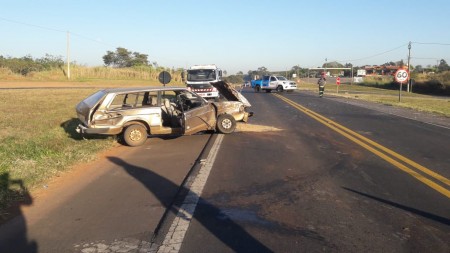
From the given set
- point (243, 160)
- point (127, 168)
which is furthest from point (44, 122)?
point (243, 160)

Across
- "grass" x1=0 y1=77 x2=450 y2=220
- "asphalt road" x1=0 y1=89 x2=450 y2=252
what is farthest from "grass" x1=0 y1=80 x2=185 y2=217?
"asphalt road" x1=0 y1=89 x2=450 y2=252

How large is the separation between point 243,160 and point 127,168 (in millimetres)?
2290

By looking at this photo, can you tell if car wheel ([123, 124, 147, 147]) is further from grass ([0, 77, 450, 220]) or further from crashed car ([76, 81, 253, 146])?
grass ([0, 77, 450, 220])

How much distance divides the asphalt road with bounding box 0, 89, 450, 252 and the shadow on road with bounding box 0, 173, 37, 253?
Result: 0.8 inches

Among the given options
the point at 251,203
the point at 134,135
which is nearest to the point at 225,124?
the point at 134,135

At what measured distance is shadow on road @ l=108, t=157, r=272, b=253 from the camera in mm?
4588

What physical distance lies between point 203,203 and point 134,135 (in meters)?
5.72

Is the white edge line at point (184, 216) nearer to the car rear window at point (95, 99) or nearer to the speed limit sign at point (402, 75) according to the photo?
the car rear window at point (95, 99)

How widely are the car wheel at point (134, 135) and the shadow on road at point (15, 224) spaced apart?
4.01 m

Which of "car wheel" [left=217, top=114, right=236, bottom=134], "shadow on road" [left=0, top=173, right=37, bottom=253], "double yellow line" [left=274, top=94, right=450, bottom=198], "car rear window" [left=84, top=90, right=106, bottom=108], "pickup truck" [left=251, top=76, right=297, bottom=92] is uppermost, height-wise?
"pickup truck" [left=251, top=76, right=297, bottom=92]

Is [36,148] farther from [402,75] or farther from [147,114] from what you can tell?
[402,75]

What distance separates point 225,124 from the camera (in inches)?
519

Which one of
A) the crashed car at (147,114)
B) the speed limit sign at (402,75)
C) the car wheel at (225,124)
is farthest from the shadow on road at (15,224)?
the speed limit sign at (402,75)

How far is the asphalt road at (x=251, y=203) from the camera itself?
4.73m
